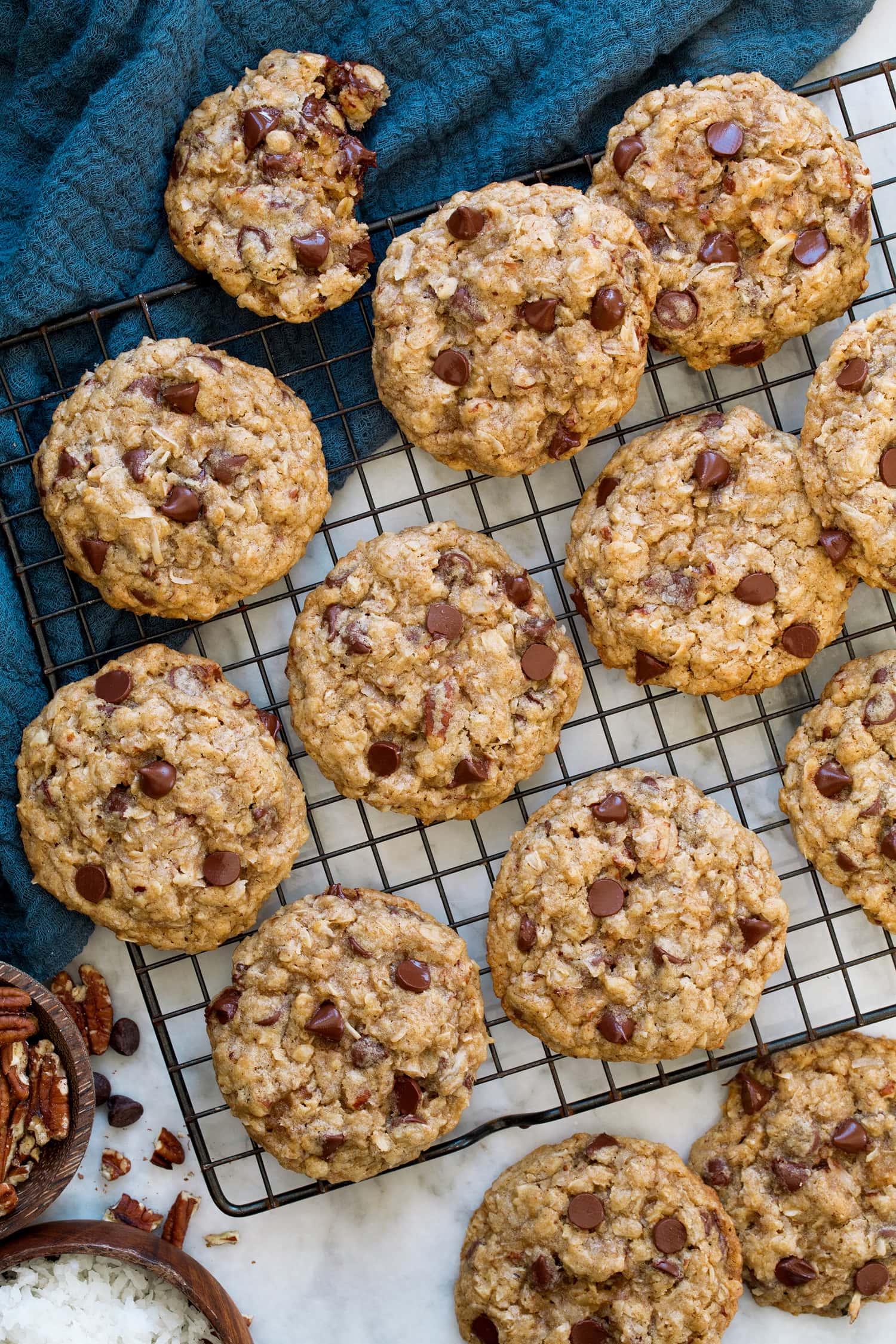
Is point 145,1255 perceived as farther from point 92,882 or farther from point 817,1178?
point 817,1178

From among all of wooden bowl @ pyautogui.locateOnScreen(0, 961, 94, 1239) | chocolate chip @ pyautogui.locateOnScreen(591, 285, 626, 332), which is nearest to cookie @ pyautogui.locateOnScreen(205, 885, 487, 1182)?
wooden bowl @ pyautogui.locateOnScreen(0, 961, 94, 1239)

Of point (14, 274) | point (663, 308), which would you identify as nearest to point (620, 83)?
point (663, 308)

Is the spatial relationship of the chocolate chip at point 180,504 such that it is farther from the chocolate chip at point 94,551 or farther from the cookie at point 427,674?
the cookie at point 427,674

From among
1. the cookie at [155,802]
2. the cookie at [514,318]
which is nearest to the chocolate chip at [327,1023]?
the cookie at [155,802]

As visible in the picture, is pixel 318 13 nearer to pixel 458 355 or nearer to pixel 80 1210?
pixel 458 355

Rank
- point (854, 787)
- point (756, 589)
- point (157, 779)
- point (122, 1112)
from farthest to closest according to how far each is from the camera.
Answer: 1. point (122, 1112)
2. point (854, 787)
3. point (756, 589)
4. point (157, 779)

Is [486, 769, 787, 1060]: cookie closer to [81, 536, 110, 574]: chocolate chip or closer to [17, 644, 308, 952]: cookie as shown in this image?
[17, 644, 308, 952]: cookie

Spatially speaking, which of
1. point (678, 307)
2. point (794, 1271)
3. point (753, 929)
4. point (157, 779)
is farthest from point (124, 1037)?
point (678, 307)
